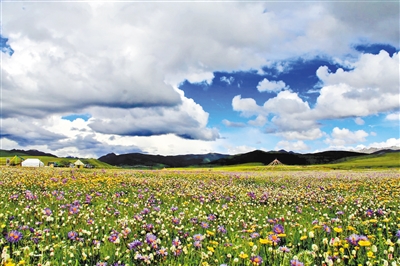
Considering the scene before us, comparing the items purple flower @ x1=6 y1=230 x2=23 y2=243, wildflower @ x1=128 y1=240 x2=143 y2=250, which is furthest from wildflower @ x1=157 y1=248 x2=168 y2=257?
purple flower @ x1=6 y1=230 x2=23 y2=243

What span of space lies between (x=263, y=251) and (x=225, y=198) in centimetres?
628

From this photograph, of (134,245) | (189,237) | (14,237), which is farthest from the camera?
(189,237)

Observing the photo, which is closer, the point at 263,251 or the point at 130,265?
the point at 130,265

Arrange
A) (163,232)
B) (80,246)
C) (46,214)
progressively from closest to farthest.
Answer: (80,246), (163,232), (46,214)

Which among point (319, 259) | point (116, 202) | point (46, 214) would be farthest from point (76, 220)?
point (319, 259)

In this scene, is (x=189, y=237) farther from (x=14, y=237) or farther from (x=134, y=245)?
(x=14, y=237)

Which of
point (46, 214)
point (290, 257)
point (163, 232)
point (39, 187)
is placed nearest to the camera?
point (290, 257)

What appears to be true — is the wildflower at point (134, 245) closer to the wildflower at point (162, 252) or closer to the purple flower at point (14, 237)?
the wildflower at point (162, 252)

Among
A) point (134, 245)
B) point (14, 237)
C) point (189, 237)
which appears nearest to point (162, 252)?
point (134, 245)

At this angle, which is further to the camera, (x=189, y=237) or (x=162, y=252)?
(x=189, y=237)

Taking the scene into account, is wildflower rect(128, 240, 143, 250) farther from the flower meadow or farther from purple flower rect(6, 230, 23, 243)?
purple flower rect(6, 230, 23, 243)

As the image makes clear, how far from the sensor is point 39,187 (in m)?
13.7

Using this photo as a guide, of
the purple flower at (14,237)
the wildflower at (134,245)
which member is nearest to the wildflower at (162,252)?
the wildflower at (134,245)

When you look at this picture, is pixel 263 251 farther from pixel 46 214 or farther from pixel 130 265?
pixel 46 214
